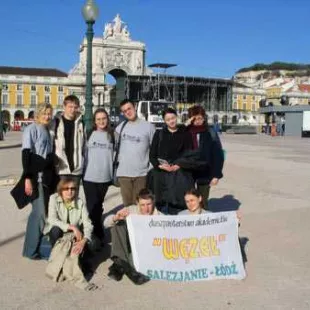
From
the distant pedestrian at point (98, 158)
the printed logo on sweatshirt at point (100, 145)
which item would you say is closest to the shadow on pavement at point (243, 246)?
the distant pedestrian at point (98, 158)

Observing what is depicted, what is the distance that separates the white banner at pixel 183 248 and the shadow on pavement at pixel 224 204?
3071 mm

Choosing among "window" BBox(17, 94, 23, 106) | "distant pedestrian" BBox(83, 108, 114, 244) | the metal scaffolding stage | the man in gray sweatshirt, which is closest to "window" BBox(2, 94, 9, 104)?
"window" BBox(17, 94, 23, 106)

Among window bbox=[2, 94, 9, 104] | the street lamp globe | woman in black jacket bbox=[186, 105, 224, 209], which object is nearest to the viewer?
woman in black jacket bbox=[186, 105, 224, 209]

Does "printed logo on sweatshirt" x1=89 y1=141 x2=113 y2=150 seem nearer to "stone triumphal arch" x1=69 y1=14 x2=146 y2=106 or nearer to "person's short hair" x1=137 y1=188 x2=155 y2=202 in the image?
"person's short hair" x1=137 y1=188 x2=155 y2=202

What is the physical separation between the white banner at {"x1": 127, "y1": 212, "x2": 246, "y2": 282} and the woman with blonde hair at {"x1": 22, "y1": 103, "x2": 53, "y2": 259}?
0.96 m

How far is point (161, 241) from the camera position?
4504mm

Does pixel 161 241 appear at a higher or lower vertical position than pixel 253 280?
higher

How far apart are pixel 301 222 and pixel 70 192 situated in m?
3.57

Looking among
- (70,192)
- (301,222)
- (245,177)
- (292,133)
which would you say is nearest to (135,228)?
(70,192)

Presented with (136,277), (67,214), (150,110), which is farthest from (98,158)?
(150,110)

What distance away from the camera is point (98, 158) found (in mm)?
5098

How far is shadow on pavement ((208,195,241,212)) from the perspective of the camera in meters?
7.81

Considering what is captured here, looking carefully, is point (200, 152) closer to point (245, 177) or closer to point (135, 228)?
point (135, 228)

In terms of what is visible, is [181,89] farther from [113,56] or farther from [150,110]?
[150,110]
